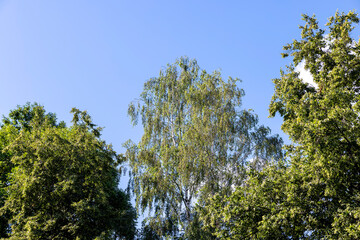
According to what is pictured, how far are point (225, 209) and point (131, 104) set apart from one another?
15361 millimetres

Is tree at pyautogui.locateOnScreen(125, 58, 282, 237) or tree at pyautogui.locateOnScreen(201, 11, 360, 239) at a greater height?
tree at pyautogui.locateOnScreen(125, 58, 282, 237)

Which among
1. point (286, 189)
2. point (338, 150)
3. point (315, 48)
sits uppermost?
point (315, 48)

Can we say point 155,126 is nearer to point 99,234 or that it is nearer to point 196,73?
point 196,73

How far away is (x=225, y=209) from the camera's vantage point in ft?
43.7

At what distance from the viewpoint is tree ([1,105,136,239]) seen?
16969 mm

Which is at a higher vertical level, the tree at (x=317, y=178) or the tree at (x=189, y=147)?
the tree at (x=189, y=147)

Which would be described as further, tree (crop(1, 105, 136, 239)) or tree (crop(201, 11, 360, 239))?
tree (crop(1, 105, 136, 239))

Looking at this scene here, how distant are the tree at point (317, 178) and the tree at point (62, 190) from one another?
7.13 m

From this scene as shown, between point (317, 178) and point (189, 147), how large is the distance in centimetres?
1060

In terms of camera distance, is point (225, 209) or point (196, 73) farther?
point (196, 73)

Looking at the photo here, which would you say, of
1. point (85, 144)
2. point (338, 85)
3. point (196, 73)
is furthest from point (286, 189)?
point (196, 73)

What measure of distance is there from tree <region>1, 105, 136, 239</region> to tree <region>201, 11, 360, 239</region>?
7.13 metres

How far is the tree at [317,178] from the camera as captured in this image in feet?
38.2

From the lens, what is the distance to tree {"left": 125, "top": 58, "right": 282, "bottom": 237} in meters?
21.3
